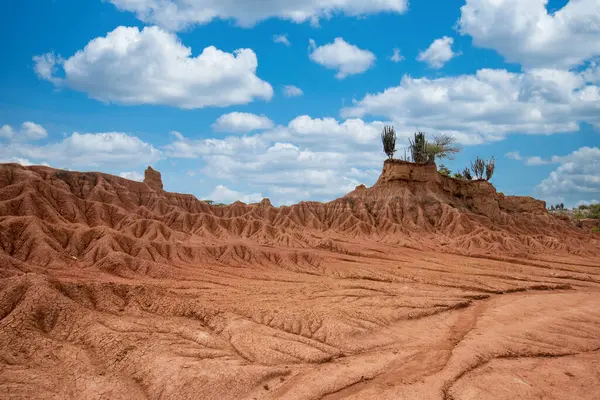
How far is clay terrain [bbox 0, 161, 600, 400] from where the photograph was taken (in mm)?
13062

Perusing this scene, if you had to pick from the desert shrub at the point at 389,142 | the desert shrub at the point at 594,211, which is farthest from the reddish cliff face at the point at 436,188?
the desert shrub at the point at 594,211

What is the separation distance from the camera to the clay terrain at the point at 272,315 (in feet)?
42.9

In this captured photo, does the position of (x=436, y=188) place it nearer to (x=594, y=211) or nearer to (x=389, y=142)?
(x=389, y=142)

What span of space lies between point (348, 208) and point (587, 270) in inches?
1255

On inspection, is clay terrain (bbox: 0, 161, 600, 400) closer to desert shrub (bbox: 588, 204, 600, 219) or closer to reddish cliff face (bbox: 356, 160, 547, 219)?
reddish cliff face (bbox: 356, 160, 547, 219)

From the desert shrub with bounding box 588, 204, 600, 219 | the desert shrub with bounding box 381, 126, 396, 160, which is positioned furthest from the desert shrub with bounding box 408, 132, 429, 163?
the desert shrub with bounding box 588, 204, 600, 219

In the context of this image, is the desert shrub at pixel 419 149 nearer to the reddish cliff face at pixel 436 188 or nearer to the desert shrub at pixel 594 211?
the reddish cliff face at pixel 436 188

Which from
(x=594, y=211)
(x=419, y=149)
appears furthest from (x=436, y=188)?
(x=594, y=211)

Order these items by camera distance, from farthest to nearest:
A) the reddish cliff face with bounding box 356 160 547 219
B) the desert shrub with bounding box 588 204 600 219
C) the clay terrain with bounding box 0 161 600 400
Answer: the desert shrub with bounding box 588 204 600 219 → the reddish cliff face with bounding box 356 160 547 219 → the clay terrain with bounding box 0 161 600 400

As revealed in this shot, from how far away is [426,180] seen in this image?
212ft

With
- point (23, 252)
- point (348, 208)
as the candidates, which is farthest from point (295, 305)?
point (348, 208)

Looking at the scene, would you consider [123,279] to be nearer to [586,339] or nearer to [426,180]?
[586,339]

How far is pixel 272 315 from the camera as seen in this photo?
734 inches

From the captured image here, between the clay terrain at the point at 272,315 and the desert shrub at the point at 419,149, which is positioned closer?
the clay terrain at the point at 272,315
